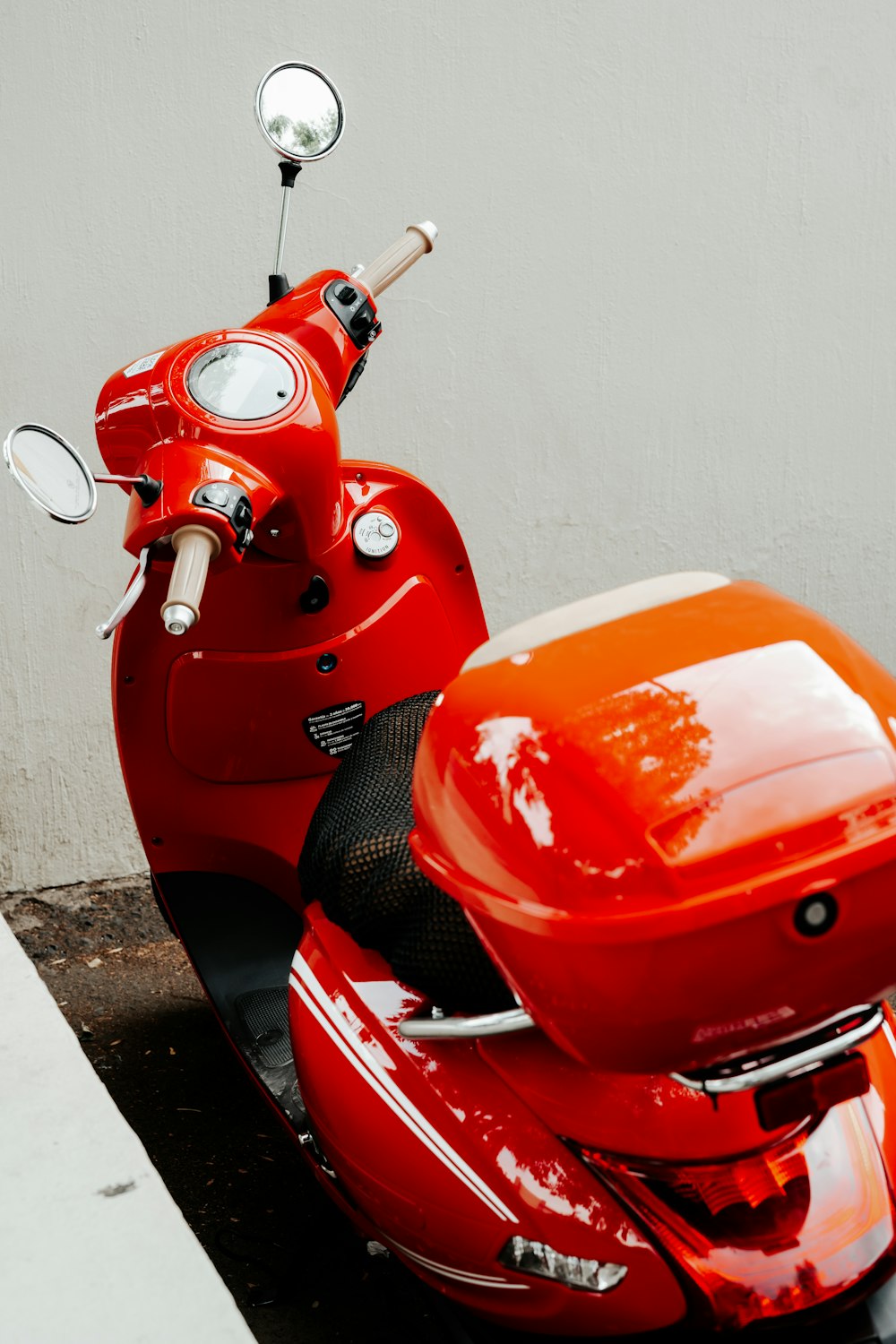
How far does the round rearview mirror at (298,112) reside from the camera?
167cm

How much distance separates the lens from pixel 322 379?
1.58m

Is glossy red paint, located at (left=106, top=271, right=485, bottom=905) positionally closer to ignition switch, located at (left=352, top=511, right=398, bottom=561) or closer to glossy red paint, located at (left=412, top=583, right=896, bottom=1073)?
ignition switch, located at (left=352, top=511, right=398, bottom=561)

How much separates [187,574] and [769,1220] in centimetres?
76

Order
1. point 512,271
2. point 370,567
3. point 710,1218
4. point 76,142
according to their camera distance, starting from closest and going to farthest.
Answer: point 710,1218
point 370,567
point 76,142
point 512,271

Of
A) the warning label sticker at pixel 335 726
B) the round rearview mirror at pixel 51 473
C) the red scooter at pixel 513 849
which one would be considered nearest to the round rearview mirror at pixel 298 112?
the red scooter at pixel 513 849

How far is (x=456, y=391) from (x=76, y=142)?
3.15 feet

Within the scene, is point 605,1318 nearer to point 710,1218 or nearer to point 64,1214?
point 710,1218

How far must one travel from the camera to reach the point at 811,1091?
39.6 inches

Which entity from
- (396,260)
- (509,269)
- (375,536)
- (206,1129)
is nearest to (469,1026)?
(375,536)

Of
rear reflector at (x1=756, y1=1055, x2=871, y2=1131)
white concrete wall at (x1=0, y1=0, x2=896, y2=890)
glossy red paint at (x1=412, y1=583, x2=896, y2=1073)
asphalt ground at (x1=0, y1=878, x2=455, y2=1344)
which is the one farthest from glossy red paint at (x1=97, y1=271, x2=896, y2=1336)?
white concrete wall at (x1=0, y1=0, x2=896, y2=890)


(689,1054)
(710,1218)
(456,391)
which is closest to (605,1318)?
(710,1218)

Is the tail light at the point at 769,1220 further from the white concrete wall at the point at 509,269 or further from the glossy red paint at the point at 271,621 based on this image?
the white concrete wall at the point at 509,269

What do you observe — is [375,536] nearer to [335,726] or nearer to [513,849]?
[335,726]

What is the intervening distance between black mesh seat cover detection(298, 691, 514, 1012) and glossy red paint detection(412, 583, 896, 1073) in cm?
22
